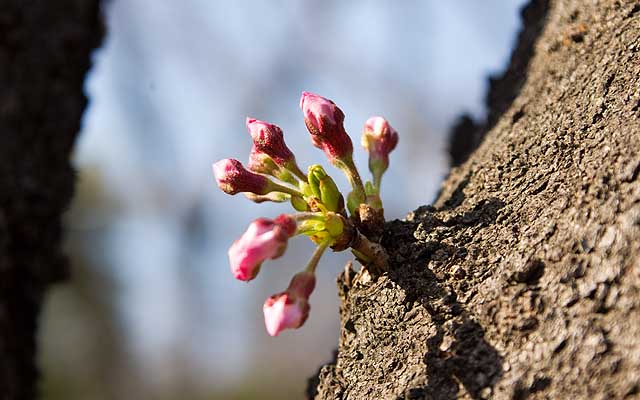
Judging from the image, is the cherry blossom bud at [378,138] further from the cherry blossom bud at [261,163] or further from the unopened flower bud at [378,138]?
the cherry blossom bud at [261,163]

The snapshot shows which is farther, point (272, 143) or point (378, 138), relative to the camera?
point (378, 138)

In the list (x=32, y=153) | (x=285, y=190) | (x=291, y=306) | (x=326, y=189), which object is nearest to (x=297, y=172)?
(x=285, y=190)

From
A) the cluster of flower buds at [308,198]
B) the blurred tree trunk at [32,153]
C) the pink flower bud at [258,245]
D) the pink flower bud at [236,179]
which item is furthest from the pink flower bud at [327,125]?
the blurred tree trunk at [32,153]

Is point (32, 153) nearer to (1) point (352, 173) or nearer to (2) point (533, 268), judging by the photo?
(1) point (352, 173)

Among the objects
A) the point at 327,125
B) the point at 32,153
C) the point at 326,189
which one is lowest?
Answer: the point at 326,189

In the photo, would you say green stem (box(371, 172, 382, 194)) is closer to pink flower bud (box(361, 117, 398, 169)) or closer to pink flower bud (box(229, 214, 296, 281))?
pink flower bud (box(361, 117, 398, 169))

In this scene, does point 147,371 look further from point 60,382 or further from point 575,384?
point 575,384

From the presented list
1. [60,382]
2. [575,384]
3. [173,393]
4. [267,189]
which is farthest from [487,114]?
[173,393]
